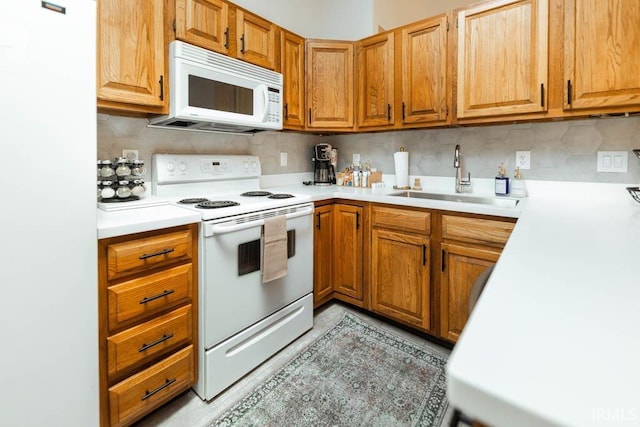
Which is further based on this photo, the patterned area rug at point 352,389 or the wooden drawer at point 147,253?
the patterned area rug at point 352,389

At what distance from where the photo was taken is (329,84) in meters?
2.57

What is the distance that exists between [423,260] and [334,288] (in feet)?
2.47

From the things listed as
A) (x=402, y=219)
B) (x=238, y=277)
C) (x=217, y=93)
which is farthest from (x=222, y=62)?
(x=402, y=219)

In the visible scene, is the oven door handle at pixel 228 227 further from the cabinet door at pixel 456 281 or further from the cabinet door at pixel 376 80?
the cabinet door at pixel 376 80

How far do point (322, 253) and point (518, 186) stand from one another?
4.52 ft

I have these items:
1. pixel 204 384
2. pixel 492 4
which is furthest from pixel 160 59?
pixel 492 4

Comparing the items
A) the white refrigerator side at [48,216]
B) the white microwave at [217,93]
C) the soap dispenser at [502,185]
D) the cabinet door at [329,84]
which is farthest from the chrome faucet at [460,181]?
the white refrigerator side at [48,216]

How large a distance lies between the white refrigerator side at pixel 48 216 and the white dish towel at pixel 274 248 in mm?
763

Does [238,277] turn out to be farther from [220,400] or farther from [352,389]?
[352,389]

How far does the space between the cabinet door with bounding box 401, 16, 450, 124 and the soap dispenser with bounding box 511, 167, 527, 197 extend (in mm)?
610

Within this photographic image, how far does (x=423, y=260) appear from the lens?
2.05m

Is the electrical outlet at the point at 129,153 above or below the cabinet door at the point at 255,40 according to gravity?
below

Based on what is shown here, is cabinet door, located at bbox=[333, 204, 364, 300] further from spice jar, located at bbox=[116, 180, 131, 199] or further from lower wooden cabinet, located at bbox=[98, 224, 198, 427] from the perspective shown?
spice jar, located at bbox=[116, 180, 131, 199]

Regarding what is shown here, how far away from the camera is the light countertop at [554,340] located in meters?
0.28
